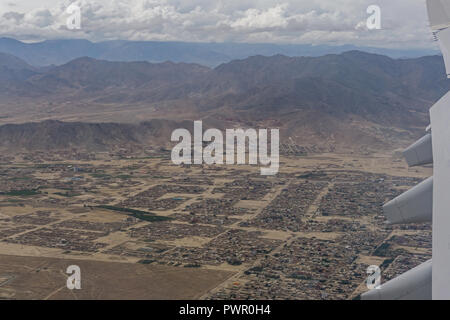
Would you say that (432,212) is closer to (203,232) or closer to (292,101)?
(203,232)

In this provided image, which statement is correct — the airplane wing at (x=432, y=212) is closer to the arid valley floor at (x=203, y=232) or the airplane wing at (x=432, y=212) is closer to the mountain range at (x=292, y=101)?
the arid valley floor at (x=203, y=232)

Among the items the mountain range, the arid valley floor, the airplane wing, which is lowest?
the arid valley floor

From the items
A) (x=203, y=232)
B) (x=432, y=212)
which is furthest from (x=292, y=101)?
(x=432, y=212)

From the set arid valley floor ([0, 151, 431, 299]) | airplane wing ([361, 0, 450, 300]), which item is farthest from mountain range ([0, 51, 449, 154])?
airplane wing ([361, 0, 450, 300])

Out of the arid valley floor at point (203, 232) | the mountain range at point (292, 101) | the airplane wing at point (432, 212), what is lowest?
the arid valley floor at point (203, 232)

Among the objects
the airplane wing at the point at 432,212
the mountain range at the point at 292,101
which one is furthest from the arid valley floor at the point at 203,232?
the mountain range at the point at 292,101

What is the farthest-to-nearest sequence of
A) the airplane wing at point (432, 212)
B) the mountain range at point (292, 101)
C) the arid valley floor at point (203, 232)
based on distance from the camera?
the mountain range at point (292, 101), the arid valley floor at point (203, 232), the airplane wing at point (432, 212)

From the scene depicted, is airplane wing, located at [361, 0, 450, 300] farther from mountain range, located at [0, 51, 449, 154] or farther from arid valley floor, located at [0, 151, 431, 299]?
mountain range, located at [0, 51, 449, 154]

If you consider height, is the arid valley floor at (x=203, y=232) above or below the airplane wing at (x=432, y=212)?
below
